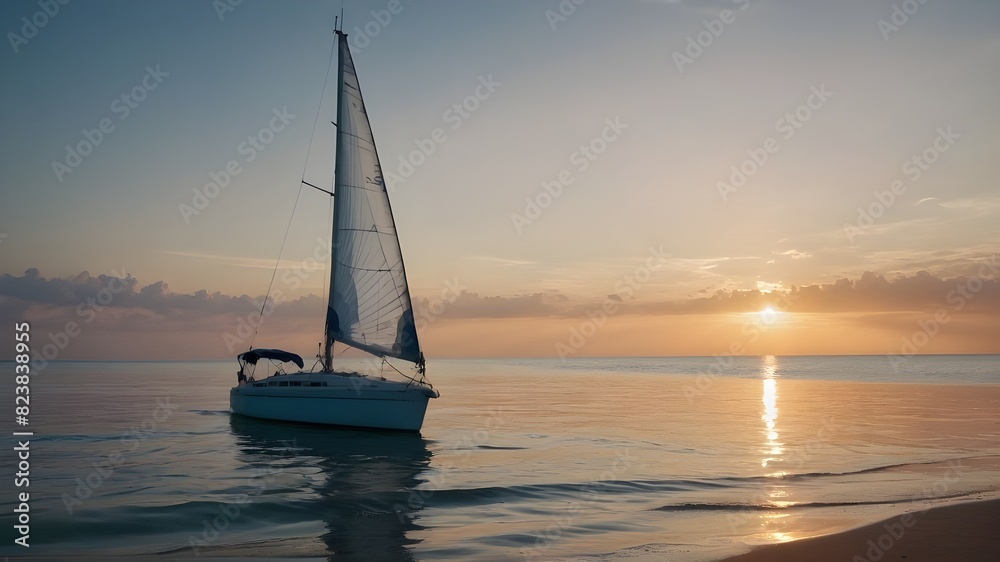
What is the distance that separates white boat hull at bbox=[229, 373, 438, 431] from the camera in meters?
30.6

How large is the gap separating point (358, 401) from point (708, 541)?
2009cm

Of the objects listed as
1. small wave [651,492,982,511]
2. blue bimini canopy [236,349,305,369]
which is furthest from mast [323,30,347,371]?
small wave [651,492,982,511]

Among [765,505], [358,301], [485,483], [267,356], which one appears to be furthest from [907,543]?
[267,356]

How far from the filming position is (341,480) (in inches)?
842

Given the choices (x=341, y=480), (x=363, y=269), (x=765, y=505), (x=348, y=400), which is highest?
(x=363, y=269)

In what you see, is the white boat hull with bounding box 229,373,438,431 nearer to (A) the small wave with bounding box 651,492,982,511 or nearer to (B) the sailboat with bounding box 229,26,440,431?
(B) the sailboat with bounding box 229,26,440,431

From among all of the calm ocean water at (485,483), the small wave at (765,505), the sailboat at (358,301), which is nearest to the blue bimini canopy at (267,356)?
the calm ocean water at (485,483)

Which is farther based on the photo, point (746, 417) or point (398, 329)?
point (746, 417)

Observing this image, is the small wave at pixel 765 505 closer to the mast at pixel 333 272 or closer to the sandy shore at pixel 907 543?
the sandy shore at pixel 907 543

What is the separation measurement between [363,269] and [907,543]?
24334 millimetres

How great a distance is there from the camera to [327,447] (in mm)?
28516

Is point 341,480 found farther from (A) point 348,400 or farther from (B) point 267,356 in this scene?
(B) point 267,356

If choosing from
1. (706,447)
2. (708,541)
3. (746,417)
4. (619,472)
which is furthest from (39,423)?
(746,417)

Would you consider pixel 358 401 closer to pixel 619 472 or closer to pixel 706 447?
pixel 619 472
